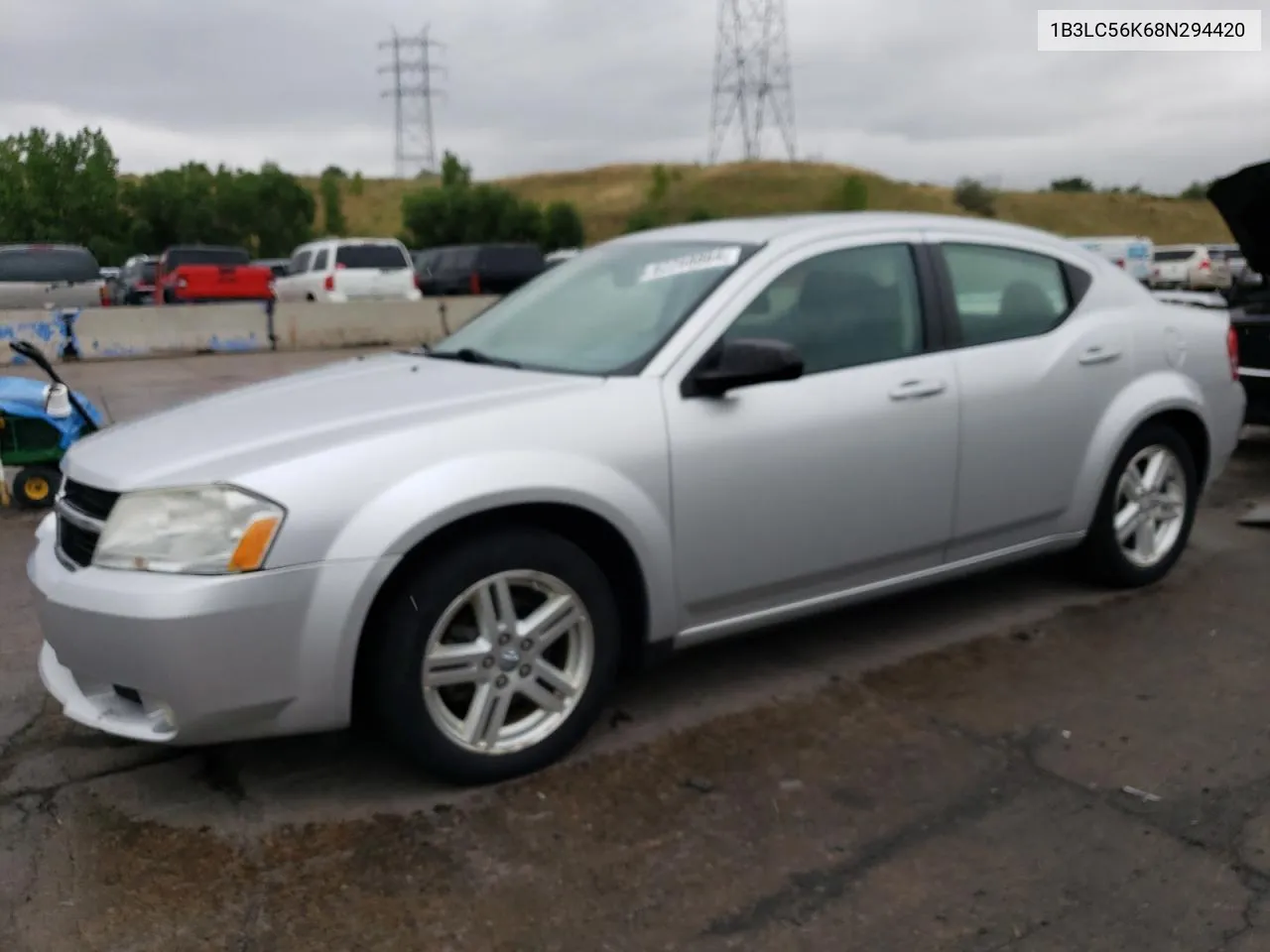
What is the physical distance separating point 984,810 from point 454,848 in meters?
1.43

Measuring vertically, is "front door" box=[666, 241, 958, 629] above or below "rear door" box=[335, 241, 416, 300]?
below

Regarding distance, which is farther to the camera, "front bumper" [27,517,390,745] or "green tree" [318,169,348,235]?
"green tree" [318,169,348,235]

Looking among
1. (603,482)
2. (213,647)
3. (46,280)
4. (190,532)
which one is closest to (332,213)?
(46,280)

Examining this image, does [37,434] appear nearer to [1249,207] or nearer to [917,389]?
[917,389]

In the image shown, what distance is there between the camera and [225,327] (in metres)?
19.4

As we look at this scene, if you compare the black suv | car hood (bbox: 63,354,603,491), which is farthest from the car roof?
the black suv

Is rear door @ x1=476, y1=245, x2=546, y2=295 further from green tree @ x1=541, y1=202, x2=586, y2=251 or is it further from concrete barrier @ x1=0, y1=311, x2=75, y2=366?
green tree @ x1=541, y1=202, x2=586, y2=251

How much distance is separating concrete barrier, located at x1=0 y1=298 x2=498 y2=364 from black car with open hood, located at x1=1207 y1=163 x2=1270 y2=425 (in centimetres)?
1149

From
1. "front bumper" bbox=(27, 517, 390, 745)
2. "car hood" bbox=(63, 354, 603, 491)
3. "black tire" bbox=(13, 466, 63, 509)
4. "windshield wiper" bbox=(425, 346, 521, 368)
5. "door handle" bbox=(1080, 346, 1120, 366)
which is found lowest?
"black tire" bbox=(13, 466, 63, 509)

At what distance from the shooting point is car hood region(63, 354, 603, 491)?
10.4 feet

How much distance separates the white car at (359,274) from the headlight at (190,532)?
66.8ft

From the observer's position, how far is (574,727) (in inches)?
138

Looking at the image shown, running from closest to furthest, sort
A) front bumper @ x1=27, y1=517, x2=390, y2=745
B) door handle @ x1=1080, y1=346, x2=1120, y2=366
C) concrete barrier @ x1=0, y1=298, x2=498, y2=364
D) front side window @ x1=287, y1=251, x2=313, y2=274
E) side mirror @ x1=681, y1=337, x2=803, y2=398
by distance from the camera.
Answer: front bumper @ x1=27, y1=517, x2=390, y2=745
side mirror @ x1=681, y1=337, x2=803, y2=398
door handle @ x1=1080, y1=346, x2=1120, y2=366
concrete barrier @ x1=0, y1=298, x2=498, y2=364
front side window @ x1=287, y1=251, x2=313, y2=274

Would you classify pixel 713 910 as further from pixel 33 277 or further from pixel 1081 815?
pixel 33 277
